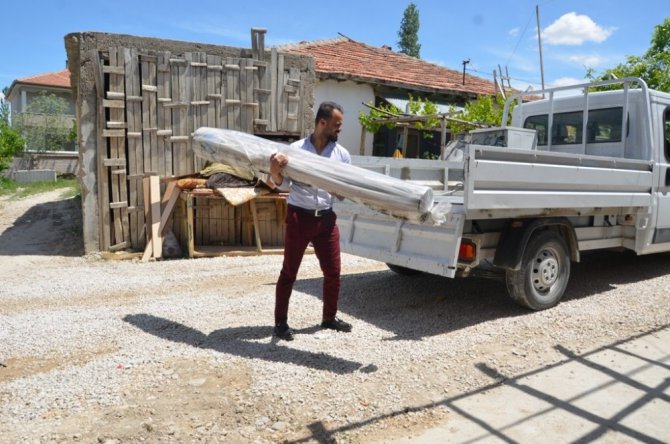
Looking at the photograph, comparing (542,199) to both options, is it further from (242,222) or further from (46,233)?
(46,233)

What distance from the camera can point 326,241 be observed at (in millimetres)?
4305

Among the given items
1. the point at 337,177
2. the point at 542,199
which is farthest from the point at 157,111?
the point at 542,199

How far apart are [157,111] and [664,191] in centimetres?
708

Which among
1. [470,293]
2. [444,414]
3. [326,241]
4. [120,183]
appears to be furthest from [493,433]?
[120,183]

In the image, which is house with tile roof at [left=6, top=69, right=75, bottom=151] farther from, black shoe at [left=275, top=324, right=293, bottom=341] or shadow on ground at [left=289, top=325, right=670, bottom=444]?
shadow on ground at [left=289, top=325, right=670, bottom=444]

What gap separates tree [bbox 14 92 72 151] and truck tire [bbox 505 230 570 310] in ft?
93.9

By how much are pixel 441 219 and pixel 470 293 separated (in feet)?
8.35

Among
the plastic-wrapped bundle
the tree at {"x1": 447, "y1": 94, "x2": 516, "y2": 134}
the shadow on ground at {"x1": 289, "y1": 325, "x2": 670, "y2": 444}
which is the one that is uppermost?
the tree at {"x1": 447, "y1": 94, "x2": 516, "y2": 134}

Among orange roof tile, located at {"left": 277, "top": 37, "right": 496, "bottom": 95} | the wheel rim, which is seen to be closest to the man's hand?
the wheel rim

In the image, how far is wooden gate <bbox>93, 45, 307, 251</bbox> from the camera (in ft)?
26.8

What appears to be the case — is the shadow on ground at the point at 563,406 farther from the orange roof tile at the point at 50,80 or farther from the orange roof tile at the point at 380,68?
the orange roof tile at the point at 50,80

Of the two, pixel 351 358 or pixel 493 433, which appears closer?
pixel 493 433

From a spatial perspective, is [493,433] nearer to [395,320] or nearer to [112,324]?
[395,320]

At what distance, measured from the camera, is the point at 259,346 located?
4.28 m
